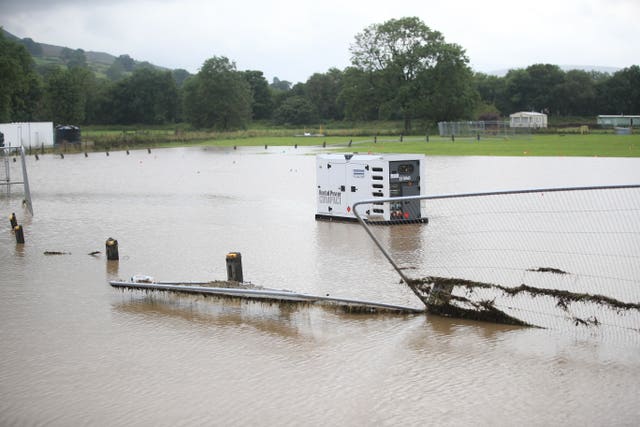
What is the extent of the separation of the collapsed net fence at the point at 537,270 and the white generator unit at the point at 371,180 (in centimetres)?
671

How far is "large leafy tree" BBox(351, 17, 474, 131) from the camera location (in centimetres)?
10600

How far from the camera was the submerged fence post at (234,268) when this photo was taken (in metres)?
14.2

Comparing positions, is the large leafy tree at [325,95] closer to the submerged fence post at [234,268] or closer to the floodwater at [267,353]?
the floodwater at [267,353]

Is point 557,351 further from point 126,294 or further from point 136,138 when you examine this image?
point 136,138

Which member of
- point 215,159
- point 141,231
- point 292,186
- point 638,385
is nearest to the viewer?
point 638,385

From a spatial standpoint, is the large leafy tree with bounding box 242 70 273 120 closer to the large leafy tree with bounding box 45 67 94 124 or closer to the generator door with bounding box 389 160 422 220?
the large leafy tree with bounding box 45 67 94 124

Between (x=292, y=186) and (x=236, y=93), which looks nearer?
(x=292, y=186)

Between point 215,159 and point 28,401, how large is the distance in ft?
165

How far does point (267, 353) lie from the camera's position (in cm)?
1105

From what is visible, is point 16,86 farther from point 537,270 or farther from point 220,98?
point 537,270

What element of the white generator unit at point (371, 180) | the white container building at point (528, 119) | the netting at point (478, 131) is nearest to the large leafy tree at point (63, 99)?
the netting at point (478, 131)

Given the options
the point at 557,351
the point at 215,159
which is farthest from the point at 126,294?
the point at 215,159

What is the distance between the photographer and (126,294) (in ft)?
48.5

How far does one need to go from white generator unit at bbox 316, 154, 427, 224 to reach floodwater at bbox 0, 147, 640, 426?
117 centimetres
